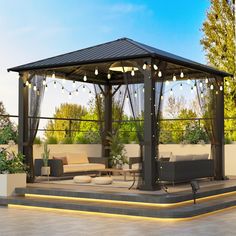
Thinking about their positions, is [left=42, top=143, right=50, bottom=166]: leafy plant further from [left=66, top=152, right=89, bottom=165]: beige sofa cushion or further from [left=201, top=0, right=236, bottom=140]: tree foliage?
[left=201, top=0, right=236, bottom=140]: tree foliage

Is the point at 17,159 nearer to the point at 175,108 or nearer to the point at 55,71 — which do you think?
the point at 55,71

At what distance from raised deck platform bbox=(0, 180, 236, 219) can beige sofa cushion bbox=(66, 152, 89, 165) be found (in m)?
2.92

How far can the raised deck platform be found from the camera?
388 inches

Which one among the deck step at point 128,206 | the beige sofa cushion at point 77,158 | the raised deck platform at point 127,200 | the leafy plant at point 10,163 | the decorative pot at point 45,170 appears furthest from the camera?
the beige sofa cushion at point 77,158

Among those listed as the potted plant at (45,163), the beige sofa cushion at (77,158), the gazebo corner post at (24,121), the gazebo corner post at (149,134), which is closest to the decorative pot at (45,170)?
the potted plant at (45,163)

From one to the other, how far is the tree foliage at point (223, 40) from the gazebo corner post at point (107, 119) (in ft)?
19.8

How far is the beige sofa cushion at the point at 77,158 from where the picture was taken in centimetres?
1527

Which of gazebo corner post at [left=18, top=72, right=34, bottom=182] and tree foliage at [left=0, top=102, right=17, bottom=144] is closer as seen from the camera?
gazebo corner post at [left=18, top=72, right=34, bottom=182]

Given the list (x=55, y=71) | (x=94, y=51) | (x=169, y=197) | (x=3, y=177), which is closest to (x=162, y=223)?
(x=169, y=197)

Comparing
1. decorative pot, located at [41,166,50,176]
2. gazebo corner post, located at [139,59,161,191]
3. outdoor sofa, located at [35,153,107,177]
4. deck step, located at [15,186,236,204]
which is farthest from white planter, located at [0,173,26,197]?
gazebo corner post, located at [139,59,161,191]

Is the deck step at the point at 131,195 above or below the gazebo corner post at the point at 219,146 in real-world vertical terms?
below

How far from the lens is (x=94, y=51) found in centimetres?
1266

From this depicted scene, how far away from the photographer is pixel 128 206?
10109 millimetres

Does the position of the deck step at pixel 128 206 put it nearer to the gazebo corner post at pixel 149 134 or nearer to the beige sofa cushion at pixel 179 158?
the gazebo corner post at pixel 149 134
